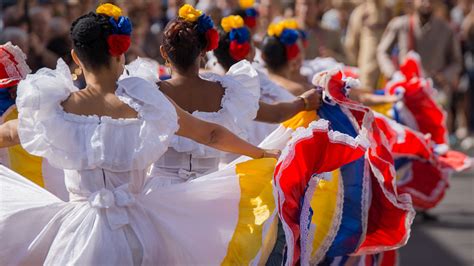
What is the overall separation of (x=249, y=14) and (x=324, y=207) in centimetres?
291

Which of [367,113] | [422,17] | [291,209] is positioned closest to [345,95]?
[367,113]

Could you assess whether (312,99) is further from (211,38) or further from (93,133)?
(93,133)

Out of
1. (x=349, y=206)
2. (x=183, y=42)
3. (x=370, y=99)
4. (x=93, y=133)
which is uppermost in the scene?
(x=183, y=42)

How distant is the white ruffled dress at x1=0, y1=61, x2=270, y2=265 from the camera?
4793mm

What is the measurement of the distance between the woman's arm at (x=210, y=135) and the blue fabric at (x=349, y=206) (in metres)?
1.12

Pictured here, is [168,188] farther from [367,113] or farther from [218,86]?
[367,113]

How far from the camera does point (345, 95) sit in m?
6.42

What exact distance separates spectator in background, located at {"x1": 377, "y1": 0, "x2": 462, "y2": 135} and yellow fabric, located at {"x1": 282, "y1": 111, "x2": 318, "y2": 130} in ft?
20.6

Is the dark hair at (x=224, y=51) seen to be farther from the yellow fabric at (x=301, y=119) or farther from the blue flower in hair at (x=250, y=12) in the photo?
the blue flower in hair at (x=250, y=12)

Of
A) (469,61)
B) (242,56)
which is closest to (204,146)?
(242,56)

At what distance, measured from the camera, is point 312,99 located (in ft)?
20.8

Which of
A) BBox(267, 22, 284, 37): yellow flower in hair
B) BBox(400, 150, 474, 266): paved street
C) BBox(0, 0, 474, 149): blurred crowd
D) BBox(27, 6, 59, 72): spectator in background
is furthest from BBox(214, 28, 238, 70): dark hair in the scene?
BBox(27, 6, 59, 72): spectator in background

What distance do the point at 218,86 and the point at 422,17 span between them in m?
7.57

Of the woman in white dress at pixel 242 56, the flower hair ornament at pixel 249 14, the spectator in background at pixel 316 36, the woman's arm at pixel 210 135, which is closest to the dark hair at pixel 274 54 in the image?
the woman in white dress at pixel 242 56
